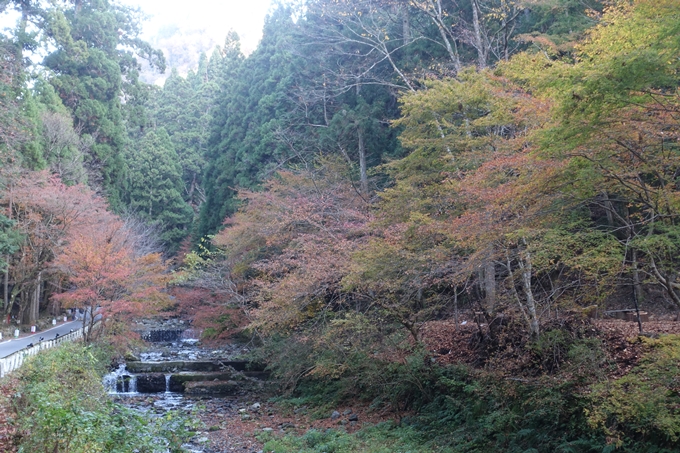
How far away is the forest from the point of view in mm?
7090

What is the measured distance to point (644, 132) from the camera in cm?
679

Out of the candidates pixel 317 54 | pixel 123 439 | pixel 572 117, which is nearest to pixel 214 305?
pixel 317 54

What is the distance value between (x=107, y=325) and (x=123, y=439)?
46.9ft

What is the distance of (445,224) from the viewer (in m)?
10.7

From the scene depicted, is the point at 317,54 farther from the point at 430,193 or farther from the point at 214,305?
the point at 430,193

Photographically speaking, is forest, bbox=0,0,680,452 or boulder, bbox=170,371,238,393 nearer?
forest, bbox=0,0,680,452

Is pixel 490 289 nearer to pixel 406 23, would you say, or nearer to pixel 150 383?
pixel 406 23

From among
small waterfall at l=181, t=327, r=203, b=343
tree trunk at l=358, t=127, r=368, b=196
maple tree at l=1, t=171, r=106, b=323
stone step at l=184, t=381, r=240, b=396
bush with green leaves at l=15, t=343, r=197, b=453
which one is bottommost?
small waterfall at l=181, t=327, r=203, b=343

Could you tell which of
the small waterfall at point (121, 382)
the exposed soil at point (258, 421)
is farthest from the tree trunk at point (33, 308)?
the exposed soil at point (258, 421)

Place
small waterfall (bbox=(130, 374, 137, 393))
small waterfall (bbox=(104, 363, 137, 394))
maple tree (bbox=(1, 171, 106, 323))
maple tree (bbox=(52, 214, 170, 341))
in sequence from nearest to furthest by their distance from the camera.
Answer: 1. small waterfall (bbox=(104, 363, 137, 394))
2. maple tree (bbox=(52, 214, 170, 341))
3. small waterfall (bbox=(130, 374, 137, 393))
4. maple tree (bbox=(1, 171, 106, 323))

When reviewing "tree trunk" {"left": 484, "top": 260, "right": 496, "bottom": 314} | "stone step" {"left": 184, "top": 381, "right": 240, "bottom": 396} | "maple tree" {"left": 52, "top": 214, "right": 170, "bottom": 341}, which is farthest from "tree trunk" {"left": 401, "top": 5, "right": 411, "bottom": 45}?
"stone step" {"left": 184, "top": 381, "right": 240, "bottom": 396}

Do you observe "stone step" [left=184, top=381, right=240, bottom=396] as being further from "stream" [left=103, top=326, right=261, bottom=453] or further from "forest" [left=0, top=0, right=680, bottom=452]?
"forest" [left=0, top=0, right=680, bottom=452]

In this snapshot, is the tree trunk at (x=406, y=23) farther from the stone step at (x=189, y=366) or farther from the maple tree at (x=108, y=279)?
the stone step at (x=189, y=366)

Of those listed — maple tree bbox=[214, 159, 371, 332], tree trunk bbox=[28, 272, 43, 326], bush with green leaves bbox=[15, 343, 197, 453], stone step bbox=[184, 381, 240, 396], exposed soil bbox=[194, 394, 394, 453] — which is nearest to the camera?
bush with green leaves bbox=[15, 343, 197, 453]
